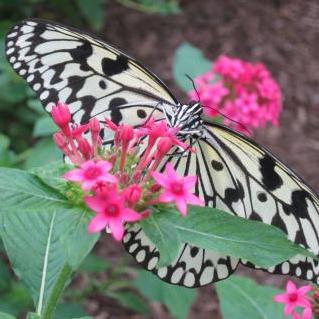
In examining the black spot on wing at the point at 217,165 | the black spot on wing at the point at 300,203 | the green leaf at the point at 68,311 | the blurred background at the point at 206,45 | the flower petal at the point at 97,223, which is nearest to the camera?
the flower petal at the point at 97,223

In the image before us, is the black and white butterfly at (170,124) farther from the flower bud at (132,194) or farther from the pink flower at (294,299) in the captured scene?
the flower bud at (132,194)

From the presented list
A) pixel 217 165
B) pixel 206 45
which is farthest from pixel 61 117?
pixel 206 45

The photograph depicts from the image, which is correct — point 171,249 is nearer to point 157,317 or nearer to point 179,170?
point 179,170

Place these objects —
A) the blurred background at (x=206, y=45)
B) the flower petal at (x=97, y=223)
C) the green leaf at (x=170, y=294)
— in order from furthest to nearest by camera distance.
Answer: the blurred background at (x=206, y=45) → the green leaf at (x=170, y=294) → the flower petal at (x=97, y=223)

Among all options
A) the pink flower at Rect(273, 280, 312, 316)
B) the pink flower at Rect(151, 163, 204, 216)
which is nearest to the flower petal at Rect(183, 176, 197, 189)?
the pink flower at Rect(151, 163, 204, 216)

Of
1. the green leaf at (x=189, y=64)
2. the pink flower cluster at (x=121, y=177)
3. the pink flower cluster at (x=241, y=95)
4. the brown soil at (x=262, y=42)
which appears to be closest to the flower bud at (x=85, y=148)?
the pink flower cluster at (x=121, y=177)

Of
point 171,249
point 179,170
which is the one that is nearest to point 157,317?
point 179,170

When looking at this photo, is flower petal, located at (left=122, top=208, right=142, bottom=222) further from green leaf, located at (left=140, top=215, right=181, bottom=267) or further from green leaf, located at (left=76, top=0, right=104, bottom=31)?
green leaf, located at (left=76, top=0, right=104, bottom=31)
